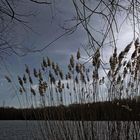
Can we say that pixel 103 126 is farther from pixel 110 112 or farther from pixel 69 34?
pixel 69 34

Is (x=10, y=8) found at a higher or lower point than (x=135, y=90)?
higher

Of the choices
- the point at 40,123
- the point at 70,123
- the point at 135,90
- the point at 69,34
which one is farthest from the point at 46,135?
the point at 69,34

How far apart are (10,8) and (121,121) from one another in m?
2.29

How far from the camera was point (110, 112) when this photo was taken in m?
4.45

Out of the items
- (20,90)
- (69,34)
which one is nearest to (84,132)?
(20,90)

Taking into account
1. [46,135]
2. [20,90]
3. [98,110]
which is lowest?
[46,135]

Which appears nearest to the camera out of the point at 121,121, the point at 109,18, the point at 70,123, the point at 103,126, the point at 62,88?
the point at 109,18

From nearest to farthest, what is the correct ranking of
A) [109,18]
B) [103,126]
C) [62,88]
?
[109,18] < [103,126] < [62,88]

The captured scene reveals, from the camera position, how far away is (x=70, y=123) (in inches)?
192

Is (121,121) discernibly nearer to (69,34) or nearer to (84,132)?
(84,132)

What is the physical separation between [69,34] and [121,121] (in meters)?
1.96

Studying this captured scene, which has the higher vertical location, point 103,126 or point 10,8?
point 10,8

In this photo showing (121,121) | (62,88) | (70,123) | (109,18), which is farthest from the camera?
(62,88)

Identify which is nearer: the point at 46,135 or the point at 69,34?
the point at 69,34
